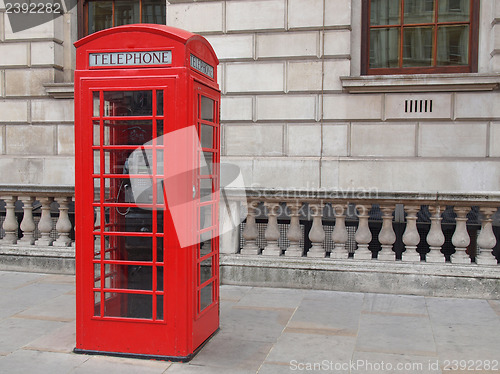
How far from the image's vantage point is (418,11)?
9359 mm

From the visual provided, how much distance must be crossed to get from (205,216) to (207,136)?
2.09 ft

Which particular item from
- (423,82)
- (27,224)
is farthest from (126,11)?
(423,82)

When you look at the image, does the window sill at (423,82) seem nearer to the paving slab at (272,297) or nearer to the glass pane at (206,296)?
the paving slab at (272,297)

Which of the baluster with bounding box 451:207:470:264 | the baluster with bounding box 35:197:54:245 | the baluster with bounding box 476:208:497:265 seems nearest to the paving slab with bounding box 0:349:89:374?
the baluster with bounding box 35:197:54:245

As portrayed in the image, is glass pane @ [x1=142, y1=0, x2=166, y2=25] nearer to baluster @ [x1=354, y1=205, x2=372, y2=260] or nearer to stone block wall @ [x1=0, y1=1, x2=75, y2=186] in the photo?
stone block wall @ [x1=0, y1=1, x2=75, y2=186]

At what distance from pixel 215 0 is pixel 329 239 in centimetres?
501

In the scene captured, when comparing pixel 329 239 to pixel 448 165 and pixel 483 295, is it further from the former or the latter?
pixel 448 165

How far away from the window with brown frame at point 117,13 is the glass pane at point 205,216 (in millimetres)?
7173

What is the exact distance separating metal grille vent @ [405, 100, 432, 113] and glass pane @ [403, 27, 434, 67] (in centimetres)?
79

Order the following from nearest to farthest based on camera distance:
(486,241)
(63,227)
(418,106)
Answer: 1. (486,241)
2. (63,227)
3. (418,106)

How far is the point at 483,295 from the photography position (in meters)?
5.55

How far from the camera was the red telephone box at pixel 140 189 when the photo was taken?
147 inches

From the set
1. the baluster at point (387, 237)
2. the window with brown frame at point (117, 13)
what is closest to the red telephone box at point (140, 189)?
the baluster at point (387, 237)

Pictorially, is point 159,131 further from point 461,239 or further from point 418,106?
point 418,106
